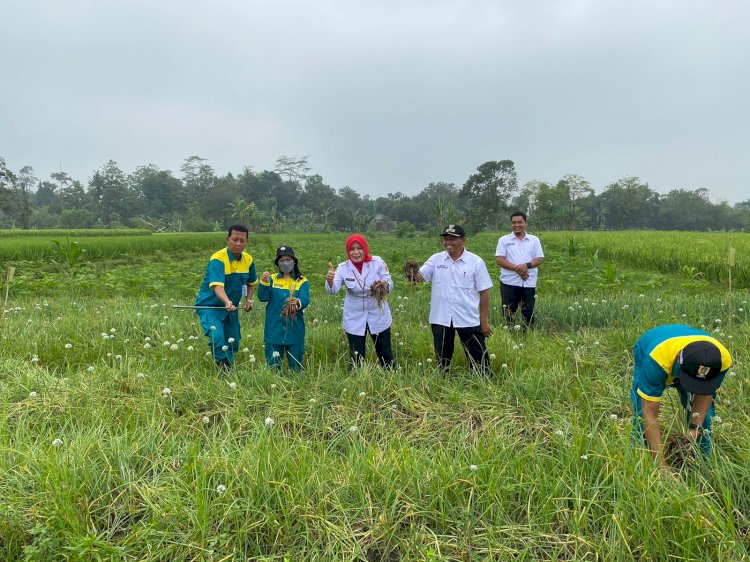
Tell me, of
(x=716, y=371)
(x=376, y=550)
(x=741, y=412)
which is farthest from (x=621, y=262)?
(x=376, y=550)

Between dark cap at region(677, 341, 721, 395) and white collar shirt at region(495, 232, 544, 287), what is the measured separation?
3.53 metres

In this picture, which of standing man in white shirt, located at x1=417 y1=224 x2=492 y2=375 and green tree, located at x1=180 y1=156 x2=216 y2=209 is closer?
standing man in white shirt, located at x1=417 y1=224 x2=492 y2=375

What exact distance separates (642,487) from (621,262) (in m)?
16.1

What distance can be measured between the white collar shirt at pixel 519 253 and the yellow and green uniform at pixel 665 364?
3.10m

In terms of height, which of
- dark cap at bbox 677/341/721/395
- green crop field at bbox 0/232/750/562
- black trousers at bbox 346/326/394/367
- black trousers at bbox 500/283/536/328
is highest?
dark cap at bbox 677/341/721/395

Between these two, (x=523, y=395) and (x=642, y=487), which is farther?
(x=523, y=395)

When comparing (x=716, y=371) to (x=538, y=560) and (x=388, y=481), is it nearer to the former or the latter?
(x=538, y=560)

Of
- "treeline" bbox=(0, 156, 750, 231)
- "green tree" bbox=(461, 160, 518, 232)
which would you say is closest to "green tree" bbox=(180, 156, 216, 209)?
"treeline" bbox=(0, 156, 750, 231)

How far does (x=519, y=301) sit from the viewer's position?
596 cm

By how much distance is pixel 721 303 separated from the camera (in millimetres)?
6477

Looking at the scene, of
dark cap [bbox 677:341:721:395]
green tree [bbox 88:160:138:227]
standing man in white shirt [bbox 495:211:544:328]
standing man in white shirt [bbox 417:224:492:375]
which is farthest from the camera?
green tree [bbox 88:160:138:227]

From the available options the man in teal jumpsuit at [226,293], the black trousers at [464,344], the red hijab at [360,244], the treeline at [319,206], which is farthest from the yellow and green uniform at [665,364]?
the treeline at [319,206]

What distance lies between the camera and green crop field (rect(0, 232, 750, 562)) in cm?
203

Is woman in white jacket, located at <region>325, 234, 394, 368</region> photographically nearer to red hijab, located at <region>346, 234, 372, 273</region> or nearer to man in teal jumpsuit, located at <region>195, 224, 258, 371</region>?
red hijab, located at <region>346, 234, 372, 273</region>
